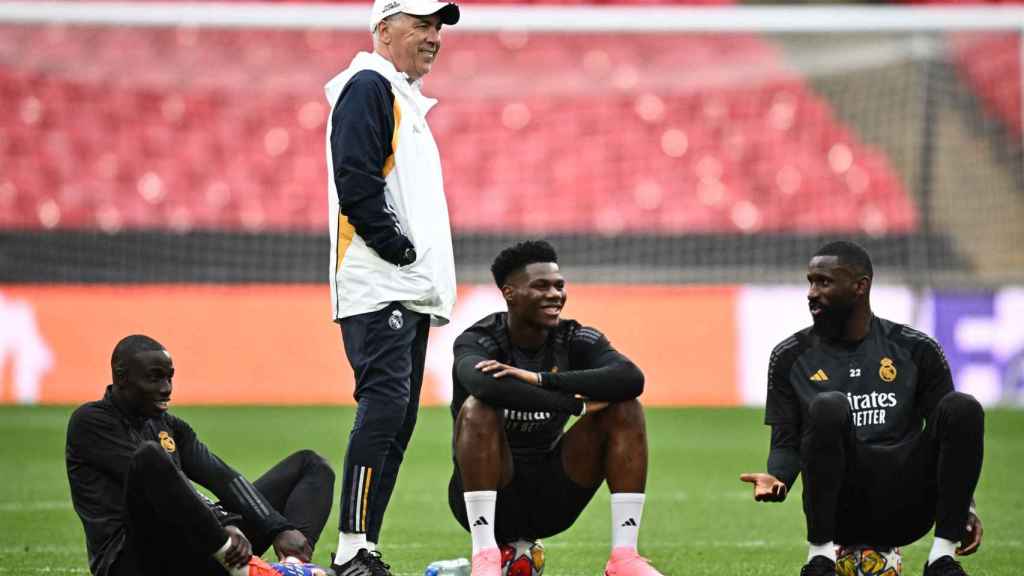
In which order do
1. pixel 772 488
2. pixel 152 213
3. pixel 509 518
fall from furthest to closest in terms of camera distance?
pixel 152 213
pixel 509 518
pixel 772 488

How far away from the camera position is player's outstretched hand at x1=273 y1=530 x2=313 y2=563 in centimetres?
499

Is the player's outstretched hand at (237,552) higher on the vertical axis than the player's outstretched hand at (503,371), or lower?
lower

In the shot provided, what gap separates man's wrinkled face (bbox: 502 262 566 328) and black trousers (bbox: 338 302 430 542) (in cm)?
35

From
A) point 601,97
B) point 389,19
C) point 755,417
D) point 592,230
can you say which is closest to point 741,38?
point 601,97

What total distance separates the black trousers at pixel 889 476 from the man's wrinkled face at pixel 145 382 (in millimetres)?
2012

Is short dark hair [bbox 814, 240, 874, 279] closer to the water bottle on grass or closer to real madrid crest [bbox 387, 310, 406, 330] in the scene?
real madrid crest [bbox 387, 310, 406, 330]

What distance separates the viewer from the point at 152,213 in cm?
1641

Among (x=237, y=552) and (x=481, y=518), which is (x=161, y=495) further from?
(x=481, y=518)

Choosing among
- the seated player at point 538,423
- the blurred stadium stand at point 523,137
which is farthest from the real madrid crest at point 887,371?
the blurred stadium stand at point 523,137

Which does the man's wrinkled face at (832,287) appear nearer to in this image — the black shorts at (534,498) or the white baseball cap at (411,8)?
the black shorts at (534,498)

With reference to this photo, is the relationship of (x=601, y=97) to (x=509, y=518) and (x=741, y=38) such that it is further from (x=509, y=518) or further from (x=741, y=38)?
(x=509, y=518)

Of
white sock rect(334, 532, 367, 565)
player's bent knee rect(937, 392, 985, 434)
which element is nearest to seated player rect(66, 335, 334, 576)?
white sock rect(334, 532, 367, 565)

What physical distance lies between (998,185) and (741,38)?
3.54 m

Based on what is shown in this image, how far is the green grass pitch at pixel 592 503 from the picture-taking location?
6102 millimetres
